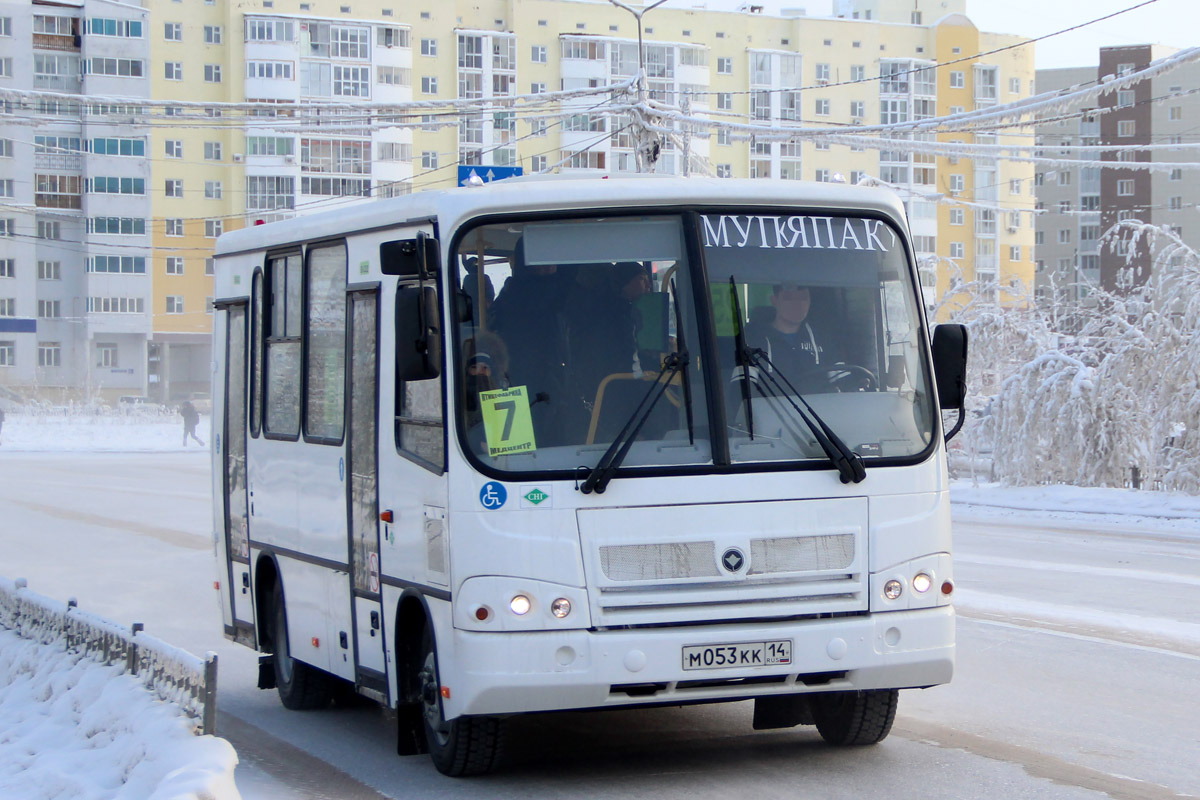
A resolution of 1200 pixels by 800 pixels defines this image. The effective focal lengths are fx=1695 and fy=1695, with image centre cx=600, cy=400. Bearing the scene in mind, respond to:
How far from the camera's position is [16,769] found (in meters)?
6.96

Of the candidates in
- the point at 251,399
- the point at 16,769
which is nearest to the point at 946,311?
the point at 251,399

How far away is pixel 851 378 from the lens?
23.5 feet

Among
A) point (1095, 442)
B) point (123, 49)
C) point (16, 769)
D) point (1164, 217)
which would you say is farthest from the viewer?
point (1164, 217)

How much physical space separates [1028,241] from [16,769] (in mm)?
119337

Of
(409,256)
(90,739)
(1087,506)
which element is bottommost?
(1087,506)

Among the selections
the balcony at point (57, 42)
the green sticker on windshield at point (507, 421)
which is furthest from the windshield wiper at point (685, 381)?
the balcony at point (57, 42)

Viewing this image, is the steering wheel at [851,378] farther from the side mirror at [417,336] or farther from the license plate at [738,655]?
the side mirror at [417,336]

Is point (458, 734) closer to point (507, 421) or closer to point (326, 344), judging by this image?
point (507, 421)

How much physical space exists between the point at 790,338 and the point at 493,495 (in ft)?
4.69

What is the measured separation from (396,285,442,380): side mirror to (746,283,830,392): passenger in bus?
51.0 inches

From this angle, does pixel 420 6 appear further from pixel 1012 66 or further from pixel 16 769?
pixel 16 769

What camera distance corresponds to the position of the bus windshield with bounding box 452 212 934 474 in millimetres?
6848

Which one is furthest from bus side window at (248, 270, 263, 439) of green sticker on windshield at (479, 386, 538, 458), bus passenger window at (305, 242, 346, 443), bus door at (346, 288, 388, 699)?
green sticker on windshield at (479, 386, 538, 458)

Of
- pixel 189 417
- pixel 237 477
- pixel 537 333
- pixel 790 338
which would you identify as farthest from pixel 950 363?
pixel 189 417
